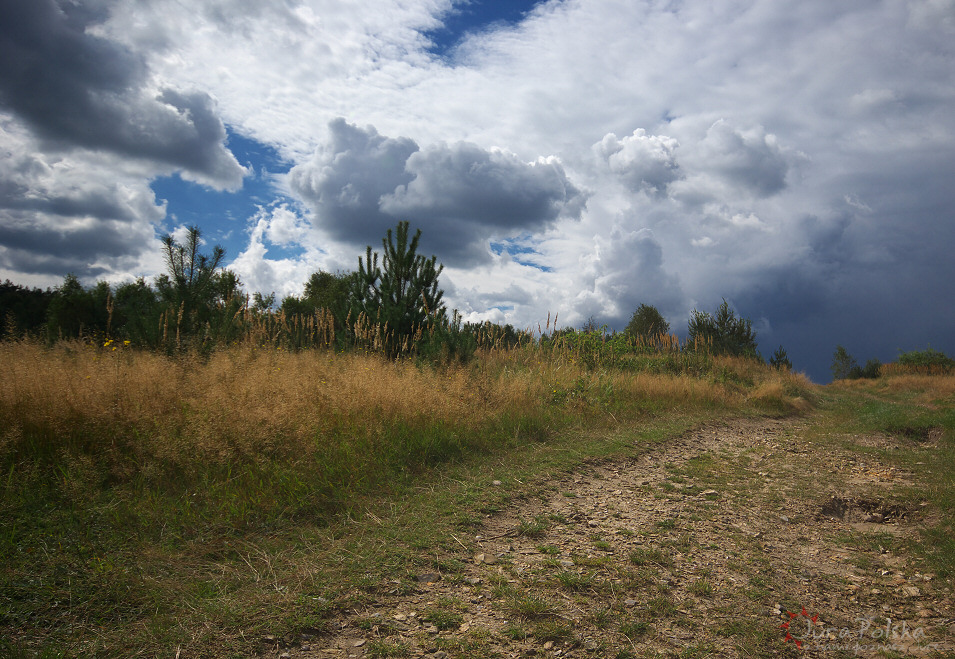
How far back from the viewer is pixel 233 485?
4055mm

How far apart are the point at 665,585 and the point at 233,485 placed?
3479 millimetres

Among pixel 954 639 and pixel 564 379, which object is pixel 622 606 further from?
pixel 564 379

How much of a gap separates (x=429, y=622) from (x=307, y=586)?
815mm

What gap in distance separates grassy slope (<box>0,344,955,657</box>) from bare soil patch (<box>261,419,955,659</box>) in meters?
0.27

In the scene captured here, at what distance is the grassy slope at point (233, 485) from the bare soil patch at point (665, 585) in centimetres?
27

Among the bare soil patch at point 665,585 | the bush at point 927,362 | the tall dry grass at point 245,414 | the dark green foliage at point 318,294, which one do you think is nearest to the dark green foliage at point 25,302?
the dark green foliage at point 318,294

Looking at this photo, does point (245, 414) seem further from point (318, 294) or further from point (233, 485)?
point (318, 294)

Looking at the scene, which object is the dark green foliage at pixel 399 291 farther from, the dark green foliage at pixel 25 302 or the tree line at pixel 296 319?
the dark green foliage at pixel 25 302

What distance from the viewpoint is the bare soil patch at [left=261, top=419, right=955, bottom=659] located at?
2.49 meters

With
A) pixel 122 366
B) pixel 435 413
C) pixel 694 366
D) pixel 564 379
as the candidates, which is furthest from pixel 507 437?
pixel 694 366

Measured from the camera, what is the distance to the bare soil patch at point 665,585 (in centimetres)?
249

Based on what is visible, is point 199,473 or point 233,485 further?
point 199,473

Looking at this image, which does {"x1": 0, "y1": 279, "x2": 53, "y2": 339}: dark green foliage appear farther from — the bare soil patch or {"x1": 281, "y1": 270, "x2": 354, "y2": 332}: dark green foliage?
the bare soil patch

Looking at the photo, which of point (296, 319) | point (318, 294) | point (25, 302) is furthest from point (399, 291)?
point (318, 294)
